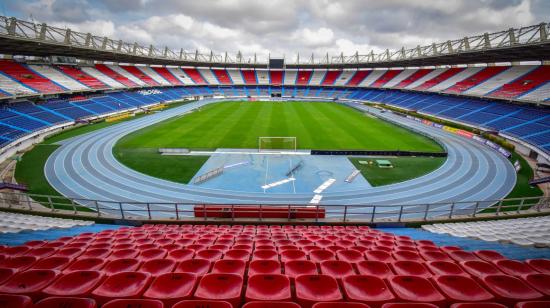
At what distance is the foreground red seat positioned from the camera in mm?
4736

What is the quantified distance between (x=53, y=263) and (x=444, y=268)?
766cm

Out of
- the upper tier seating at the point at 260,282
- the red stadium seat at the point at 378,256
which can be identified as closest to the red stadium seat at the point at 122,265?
the upper tier seating at the point at 260,282

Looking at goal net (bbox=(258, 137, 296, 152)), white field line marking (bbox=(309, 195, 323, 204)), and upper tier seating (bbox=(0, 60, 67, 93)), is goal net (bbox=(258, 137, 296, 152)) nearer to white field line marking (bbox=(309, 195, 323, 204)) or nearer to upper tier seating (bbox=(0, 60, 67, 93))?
white field line marking (bbox=(309, 195, 323, 204))

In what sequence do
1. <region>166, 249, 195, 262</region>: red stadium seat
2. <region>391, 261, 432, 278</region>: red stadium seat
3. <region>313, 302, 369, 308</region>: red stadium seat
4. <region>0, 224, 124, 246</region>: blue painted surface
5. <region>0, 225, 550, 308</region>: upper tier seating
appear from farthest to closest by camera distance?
<region>0, 224, 124, 246</region>: blue painted surface, <region>166, 249, 195, 262</region>: red stadium seat, <region>391, 261, 432, 278</region>: red stadium seat, <region>0, 225, 550, 308</region>: upper tier seating, <region>313, 302, 369, 308</region>: red stadium seat

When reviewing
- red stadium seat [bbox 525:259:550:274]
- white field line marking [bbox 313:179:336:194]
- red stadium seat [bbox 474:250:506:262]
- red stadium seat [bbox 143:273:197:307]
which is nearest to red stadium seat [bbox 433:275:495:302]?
red stadium seat [bbox 525:259:550:274]

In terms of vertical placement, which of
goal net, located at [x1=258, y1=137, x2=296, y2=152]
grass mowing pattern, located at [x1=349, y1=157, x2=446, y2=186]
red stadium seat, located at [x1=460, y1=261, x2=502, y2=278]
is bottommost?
red stadium seat, located at [x1=460, y1=261, x2=502, y2=278]

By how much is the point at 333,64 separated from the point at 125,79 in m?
56.5

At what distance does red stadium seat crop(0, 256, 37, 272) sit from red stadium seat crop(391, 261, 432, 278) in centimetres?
706

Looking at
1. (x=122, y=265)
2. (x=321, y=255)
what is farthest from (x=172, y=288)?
(x=321, y=255)

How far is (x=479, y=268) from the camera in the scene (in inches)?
194

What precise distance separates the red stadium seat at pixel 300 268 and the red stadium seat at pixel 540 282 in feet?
11.2

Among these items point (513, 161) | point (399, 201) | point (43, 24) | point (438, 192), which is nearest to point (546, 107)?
point (513, 161)

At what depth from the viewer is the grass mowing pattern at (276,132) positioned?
29594 millimetres

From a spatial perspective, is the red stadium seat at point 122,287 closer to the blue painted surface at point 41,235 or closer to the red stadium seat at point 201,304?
the red stadium seat at point 201,304
